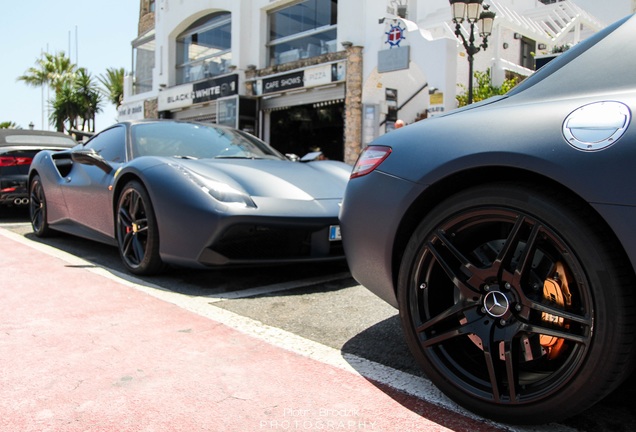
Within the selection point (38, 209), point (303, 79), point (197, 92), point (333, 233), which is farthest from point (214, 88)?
point (333, 233)

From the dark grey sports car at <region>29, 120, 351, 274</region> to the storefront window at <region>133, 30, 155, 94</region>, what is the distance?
21.2 metres

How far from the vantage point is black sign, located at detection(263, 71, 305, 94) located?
1568 centimetres

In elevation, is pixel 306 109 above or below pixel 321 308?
above

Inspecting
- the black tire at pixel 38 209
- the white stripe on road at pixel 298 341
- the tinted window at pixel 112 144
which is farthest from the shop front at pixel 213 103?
the white stripe on road at pixel 298 341

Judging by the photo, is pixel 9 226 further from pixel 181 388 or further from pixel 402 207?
pixel 402 207

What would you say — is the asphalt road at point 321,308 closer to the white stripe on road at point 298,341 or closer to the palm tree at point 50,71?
the white stripe on road at point 298,341

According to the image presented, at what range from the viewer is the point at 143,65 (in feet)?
81.7

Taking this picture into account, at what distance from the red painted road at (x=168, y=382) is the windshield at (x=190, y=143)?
1594mm

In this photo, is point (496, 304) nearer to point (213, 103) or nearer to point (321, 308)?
point (321, 308)

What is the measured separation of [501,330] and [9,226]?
22.4 feet

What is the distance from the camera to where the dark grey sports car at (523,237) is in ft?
4.79

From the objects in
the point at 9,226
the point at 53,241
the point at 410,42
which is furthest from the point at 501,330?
the point at 410,42

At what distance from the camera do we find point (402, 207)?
1927mm

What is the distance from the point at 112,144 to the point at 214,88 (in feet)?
48.3
